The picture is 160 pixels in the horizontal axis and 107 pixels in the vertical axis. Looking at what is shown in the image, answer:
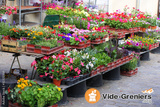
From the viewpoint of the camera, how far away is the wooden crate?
19.3 feet

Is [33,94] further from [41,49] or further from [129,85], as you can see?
Answer: [129,85]

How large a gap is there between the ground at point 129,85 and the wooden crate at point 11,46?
1.51m

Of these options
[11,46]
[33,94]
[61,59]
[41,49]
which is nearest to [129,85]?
[61,59]

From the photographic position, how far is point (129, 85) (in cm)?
782

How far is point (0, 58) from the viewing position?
9.63m

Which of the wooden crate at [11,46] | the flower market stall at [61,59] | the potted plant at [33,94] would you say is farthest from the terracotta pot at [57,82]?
the wooden crate at [11,46]

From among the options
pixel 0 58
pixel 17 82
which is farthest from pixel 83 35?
pixel 0 58

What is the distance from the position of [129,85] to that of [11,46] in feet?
11.3

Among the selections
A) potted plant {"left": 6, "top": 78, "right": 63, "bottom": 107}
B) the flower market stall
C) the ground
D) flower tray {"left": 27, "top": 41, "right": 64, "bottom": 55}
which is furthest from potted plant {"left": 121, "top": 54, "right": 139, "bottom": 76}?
potted plant {"left": 6, "top": 78, "right": 63, "bottom": 107}

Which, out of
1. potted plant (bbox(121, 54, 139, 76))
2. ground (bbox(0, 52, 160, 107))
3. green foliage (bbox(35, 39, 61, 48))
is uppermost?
green foliage (bbox(35, 39, 61, 48))

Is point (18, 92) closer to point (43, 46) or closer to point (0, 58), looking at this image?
point (43, 46)

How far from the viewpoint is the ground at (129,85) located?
20.8ft

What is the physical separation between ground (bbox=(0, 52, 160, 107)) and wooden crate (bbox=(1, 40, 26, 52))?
1.51 meters

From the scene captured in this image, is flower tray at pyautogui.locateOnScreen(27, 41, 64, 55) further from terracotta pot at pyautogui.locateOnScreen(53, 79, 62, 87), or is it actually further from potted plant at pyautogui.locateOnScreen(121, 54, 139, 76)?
potted plant at pyautogui.locateOnScreen(121, 54, 139, 76)
